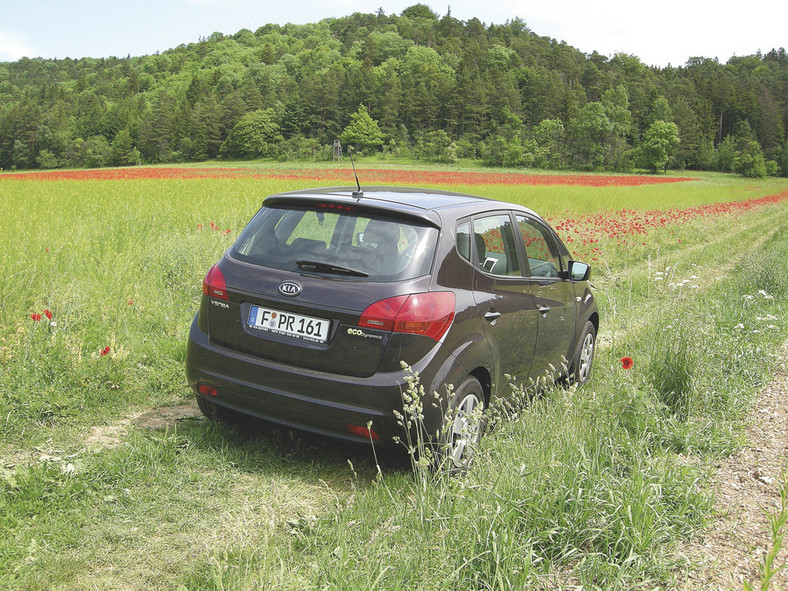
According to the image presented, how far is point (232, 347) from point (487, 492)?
1895 millimetres

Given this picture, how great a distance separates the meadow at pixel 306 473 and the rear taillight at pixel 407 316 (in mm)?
751

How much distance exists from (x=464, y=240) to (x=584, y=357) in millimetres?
2578

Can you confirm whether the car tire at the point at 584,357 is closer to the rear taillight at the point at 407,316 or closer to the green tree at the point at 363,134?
the rear taillight at the point at 407,316

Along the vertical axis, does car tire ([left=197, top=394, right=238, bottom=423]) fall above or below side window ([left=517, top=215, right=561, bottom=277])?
below

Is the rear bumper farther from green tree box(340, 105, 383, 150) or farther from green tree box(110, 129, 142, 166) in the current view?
green tree box(110, 129, 142, 166)

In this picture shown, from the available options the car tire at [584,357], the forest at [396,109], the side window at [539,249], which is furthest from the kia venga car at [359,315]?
the forest at [396,109]

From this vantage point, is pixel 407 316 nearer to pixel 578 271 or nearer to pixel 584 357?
pixel 578 271

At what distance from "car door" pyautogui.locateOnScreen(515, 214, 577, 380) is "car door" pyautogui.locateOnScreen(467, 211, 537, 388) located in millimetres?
142

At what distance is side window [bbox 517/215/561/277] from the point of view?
4968 millimetres

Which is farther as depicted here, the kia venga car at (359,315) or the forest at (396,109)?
the forest at (396,109)

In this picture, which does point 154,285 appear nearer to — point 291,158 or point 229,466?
point 229,466

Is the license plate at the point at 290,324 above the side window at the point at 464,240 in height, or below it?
below

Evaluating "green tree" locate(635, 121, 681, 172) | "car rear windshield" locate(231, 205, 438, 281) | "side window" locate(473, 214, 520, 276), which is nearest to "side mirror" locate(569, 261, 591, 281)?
"side window" locate(473, 214, 520, 276)

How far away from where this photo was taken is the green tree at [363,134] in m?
95.6
